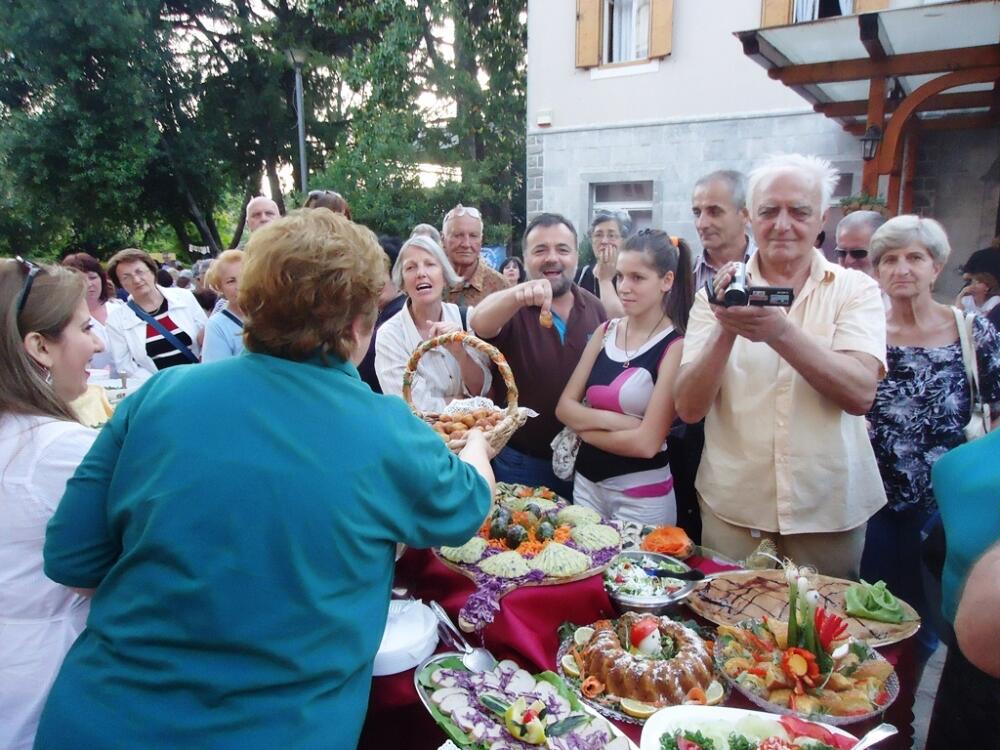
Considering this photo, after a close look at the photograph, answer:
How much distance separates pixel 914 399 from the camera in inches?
100

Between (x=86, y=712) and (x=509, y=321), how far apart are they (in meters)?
2.07

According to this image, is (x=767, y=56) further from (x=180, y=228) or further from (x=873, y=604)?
(x=180, y=228)

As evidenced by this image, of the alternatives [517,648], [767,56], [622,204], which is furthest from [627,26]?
[517,648]

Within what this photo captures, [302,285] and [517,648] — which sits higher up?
[302,285]

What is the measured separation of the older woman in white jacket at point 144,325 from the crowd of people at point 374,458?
9.21 ft

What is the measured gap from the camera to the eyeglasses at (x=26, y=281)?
1.67 meters

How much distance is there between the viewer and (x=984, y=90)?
7.30m

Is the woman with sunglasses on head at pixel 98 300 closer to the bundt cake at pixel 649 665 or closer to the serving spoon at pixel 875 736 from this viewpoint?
the bundt cake at pixel 649 665

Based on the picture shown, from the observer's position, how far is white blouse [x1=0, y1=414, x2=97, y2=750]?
147cm

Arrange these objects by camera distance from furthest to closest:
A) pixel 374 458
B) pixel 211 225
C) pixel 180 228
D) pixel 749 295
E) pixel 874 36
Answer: pixel 211 225
pixel 180 228
pixel 874 36
pixel 749 295
pixel 374 458

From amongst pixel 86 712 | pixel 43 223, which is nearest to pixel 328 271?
pixel 86 712

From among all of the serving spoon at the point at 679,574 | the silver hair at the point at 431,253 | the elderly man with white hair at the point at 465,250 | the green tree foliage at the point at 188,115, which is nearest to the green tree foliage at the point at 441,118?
the green tree foliage at the point at 188,115

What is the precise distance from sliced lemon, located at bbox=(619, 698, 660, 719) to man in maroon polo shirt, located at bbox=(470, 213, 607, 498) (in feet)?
4.59

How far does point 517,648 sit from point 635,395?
43.3 inches
